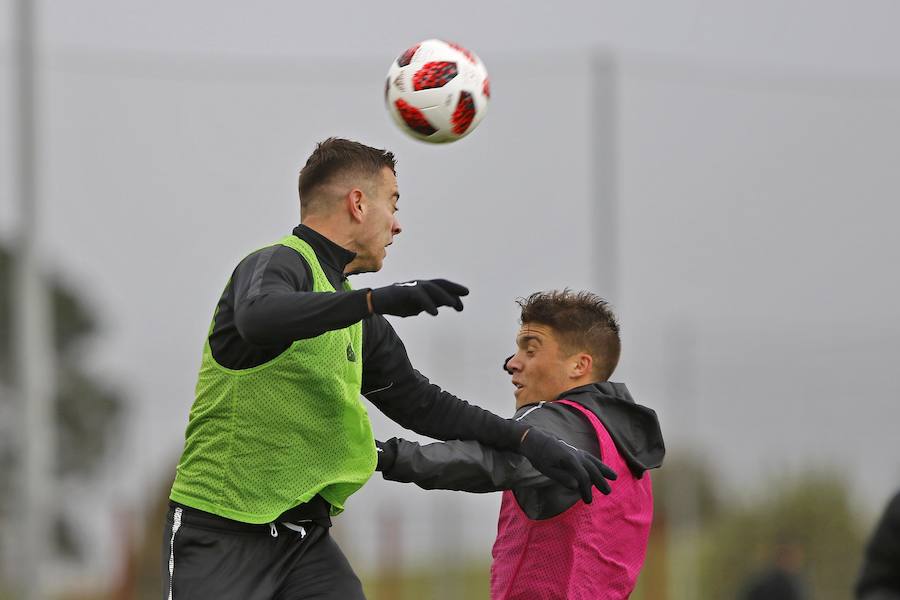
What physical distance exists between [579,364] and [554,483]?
0.54 meters

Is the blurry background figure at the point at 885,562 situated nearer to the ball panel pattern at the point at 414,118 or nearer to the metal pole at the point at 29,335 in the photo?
the ball panel pattern at the point at 414,118

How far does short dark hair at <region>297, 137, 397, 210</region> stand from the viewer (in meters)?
4.80

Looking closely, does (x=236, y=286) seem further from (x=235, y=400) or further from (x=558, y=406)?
(x=558, y=406)

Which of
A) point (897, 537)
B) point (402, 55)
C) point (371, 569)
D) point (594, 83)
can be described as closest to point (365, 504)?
point (371, 569)

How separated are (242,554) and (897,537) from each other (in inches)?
80.3

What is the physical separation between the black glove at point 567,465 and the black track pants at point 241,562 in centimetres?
72

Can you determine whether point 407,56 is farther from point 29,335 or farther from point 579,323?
point 29,335

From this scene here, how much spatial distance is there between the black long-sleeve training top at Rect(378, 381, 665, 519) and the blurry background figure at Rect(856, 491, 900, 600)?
4.71ft

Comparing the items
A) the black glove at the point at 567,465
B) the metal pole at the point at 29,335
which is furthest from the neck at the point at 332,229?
the metal pole at the point at 29,335

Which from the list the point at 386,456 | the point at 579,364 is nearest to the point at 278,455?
the point at 386,456

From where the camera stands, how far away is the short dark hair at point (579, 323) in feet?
16.5

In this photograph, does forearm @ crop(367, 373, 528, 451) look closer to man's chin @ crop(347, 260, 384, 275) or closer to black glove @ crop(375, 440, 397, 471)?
black glove @ crop(375, 440, 397, 471)

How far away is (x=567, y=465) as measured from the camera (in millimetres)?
4484

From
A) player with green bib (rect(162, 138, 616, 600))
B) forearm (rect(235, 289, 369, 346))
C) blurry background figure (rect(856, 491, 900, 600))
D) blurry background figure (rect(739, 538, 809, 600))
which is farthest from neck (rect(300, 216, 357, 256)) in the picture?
blurry background figure (rect(739, 538, 809, 600))
